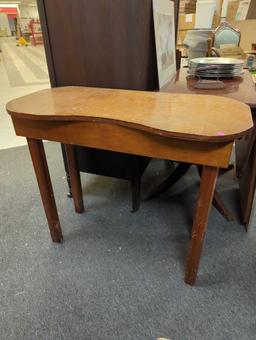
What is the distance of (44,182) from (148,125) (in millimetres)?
568

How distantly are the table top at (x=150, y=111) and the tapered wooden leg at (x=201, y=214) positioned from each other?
0.45ft

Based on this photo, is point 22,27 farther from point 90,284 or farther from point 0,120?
point 90,284

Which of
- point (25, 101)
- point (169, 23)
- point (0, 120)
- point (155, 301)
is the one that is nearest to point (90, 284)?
point (155, 301)

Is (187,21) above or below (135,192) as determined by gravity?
above

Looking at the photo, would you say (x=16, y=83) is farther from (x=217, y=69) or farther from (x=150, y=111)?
(x=150, y=111)

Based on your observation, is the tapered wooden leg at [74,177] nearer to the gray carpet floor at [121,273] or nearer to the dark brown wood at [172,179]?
the gray carpet floor at [121,273]

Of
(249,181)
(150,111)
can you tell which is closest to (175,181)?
(249,181)

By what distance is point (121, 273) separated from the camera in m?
1.04

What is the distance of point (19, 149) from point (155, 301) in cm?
172

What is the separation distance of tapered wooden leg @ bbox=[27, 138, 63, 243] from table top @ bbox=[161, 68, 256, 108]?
654 millimetres

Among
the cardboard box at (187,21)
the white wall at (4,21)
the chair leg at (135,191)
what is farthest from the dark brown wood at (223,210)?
the white wall at (4,21)

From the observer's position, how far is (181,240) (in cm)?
120

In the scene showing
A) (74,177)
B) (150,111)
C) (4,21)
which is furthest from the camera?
(4,21)

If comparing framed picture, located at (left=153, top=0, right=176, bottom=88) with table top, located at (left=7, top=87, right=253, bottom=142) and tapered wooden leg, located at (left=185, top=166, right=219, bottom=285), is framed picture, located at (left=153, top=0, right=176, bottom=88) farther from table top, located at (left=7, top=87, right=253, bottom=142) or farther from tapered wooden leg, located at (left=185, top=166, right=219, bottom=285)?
tapered wooden leg, located at (left=185, top=166, right=219, bottom=285)
